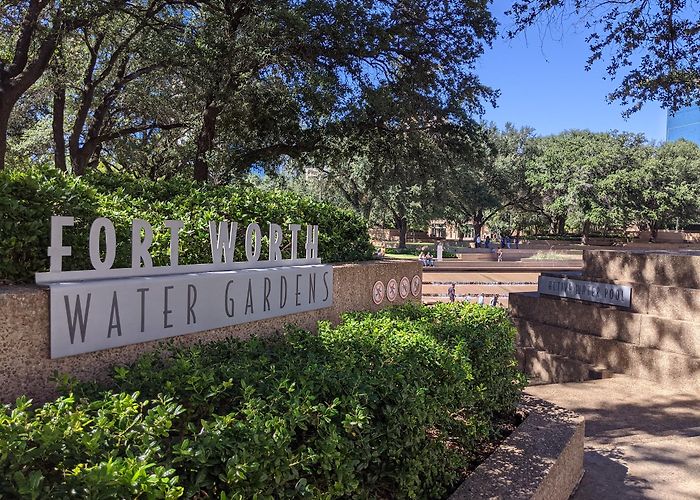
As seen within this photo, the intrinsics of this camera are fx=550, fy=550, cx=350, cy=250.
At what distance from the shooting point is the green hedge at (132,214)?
3.05 meters

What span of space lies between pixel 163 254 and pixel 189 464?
6.69 feet

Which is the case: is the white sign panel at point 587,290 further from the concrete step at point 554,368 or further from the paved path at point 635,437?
the paved path at point 635,437

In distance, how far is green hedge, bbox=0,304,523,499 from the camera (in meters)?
1.90

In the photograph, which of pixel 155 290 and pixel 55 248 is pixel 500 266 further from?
pixel 55 248

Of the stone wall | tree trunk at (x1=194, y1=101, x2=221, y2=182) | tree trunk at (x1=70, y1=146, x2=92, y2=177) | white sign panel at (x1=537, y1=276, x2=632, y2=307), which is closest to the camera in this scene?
the stone wall

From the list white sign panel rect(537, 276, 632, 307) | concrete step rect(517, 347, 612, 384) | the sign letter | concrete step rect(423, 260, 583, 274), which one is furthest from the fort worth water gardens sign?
concrete step rect(423, 260, 583, 274)

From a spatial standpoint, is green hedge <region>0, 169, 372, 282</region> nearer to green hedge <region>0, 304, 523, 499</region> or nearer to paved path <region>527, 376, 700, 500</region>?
green hedge <region>0, 304, 523, 499</region>

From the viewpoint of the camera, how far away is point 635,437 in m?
5.34

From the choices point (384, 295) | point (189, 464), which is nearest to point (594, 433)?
point (384, 295)

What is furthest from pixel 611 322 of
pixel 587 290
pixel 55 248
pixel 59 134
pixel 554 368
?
pixel 59 134

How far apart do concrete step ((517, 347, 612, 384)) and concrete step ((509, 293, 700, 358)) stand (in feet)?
1.74

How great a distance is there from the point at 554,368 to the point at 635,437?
3.50 m

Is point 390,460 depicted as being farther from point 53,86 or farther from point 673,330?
point 53,86

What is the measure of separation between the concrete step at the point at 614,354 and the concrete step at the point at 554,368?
134 mm
